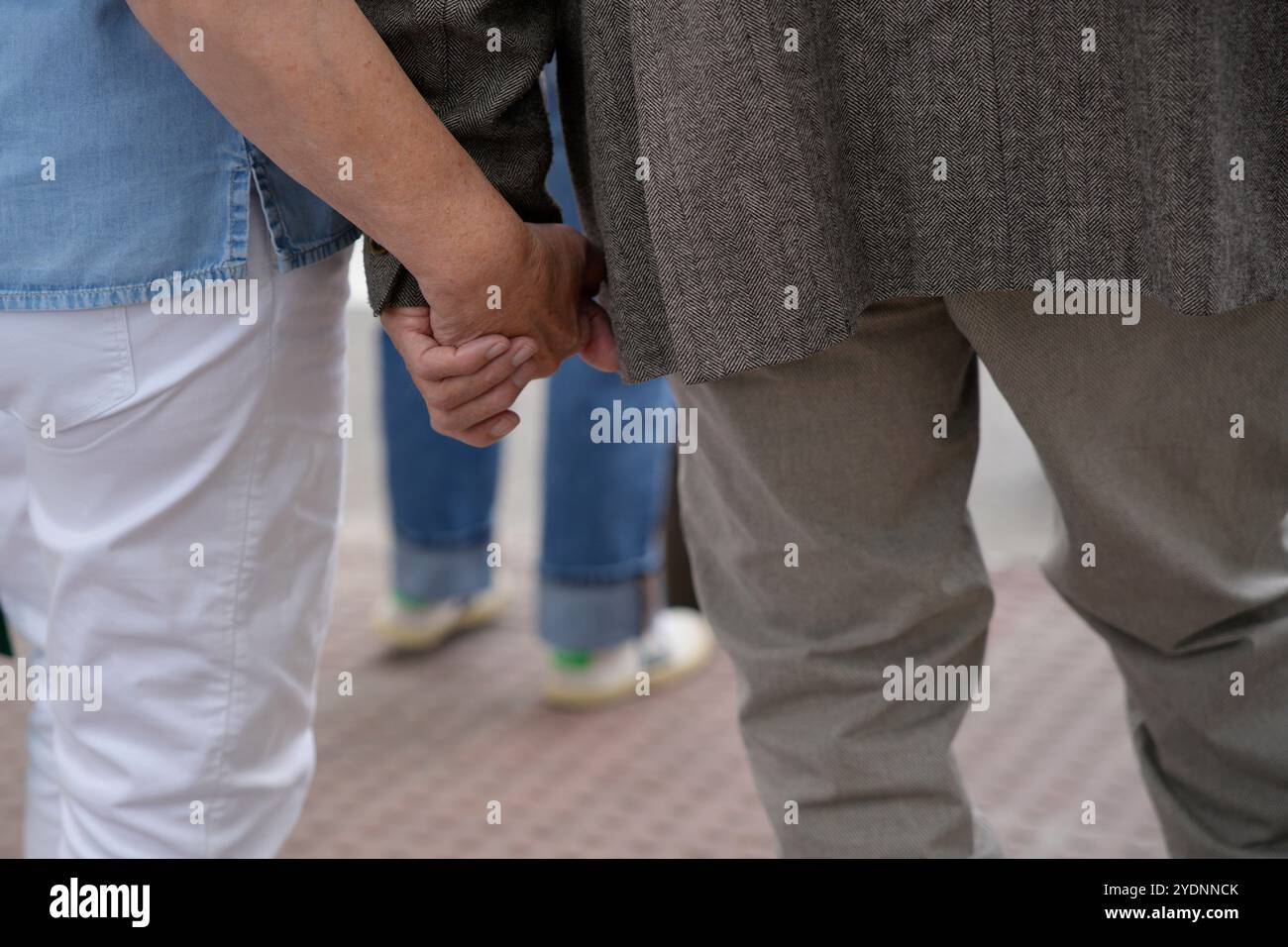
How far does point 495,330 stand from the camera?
104cm

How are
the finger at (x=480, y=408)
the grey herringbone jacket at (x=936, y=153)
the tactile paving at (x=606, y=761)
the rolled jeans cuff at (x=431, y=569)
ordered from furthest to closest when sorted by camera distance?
the rolled jeans cuff at (x=431, y=569), the tactile paving at (x=606, y=761), the finger at (x=480, y=408), the grey herringbone jacket at (x=936, y=153)

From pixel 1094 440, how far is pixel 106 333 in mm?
705

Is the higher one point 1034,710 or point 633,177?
point 633,177

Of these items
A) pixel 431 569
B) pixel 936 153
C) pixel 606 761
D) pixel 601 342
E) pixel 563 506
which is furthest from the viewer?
pixel 431 569

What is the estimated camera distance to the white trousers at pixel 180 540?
960 mm

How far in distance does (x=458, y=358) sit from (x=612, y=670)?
1165mm

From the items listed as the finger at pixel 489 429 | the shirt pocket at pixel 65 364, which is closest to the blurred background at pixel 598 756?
the finger at pixel 489 429

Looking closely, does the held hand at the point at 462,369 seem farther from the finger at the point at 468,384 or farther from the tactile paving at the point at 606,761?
the tactile paving at the point at 606,761

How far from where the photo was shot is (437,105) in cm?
98

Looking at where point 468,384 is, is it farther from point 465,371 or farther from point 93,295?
point 93,295

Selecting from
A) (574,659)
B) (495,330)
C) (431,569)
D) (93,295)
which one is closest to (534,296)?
(495,330)

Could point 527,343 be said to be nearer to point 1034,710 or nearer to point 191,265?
point 191,265

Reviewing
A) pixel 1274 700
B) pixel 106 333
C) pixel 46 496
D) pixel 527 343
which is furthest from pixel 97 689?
pixel 1274 700
